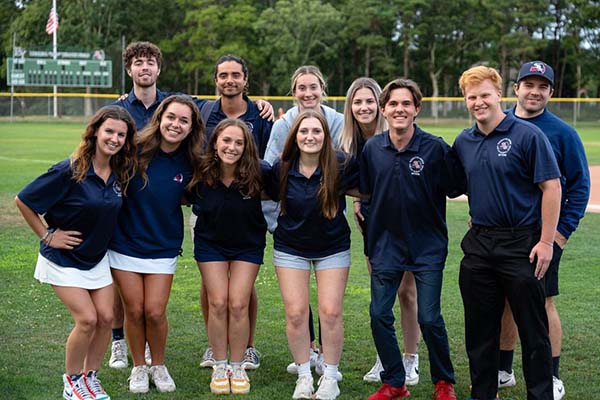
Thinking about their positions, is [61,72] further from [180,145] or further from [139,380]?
[139,380]

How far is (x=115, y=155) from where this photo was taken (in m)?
5.33

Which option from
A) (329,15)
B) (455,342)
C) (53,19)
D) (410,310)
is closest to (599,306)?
(455,342)

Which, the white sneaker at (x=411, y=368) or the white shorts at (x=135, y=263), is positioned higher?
the white shorts at (x=135, y=263)

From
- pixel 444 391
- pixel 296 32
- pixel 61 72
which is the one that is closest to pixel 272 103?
pixel 61 72

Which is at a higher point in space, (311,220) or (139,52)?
(139,52)

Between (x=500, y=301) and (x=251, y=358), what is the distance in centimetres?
192

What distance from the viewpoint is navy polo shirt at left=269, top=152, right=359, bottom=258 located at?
5348 mm

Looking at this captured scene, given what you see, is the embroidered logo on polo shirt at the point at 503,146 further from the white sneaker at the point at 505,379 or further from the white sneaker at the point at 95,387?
the white sneaker at the point at 95,387

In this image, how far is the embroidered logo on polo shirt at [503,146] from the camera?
15.6 feet

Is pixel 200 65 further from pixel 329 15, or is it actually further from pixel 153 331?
pixel 153 331

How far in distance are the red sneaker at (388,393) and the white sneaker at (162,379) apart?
4.10ft

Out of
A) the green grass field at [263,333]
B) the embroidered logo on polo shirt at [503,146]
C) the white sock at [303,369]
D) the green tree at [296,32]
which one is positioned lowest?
the green grass field at [263,333]

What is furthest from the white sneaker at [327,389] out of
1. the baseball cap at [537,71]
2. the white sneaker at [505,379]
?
the baseball cap at [537,71]

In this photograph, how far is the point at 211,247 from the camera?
5559 mm
